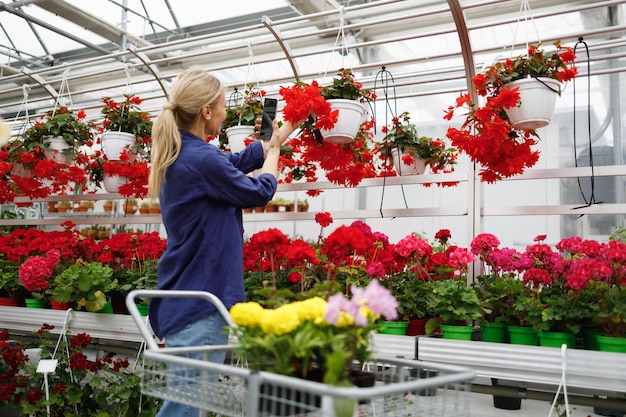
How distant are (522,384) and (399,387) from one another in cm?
154

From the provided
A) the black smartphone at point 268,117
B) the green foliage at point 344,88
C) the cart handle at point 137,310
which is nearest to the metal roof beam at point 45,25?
the green foliage at point 344,88

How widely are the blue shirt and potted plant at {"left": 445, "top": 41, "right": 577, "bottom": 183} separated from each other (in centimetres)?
102

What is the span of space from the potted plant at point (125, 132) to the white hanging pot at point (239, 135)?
91 cm

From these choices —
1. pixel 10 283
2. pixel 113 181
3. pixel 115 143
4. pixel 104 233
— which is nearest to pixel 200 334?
pixel 115 143

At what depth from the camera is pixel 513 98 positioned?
7.77ft

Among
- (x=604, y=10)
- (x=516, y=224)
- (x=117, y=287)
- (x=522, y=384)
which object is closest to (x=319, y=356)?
(x=522, y=384)

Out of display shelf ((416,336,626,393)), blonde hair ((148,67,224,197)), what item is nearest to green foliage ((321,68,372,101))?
blonde hair ((148,67,224,197))

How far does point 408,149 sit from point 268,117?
5.98 ft

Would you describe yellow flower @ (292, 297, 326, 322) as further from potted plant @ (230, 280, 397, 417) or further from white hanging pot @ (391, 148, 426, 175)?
white hanging pot @ (391, 148, 426, 175)

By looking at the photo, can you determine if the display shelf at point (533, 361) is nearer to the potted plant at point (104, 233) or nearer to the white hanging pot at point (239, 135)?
the white hanging pot at point (239, 135)

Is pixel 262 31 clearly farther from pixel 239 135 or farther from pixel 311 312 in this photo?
pixel 311 312

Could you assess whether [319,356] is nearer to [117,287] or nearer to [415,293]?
[415,293]

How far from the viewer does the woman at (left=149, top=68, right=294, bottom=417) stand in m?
1.77

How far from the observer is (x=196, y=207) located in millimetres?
1826
